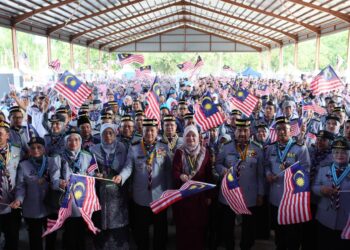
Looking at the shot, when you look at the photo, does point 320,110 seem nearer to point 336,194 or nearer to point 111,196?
point 336,194

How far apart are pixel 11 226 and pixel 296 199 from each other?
332cm

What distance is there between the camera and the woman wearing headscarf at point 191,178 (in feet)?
12.5

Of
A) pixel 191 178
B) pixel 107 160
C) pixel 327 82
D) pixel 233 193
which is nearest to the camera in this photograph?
pixel 233 193

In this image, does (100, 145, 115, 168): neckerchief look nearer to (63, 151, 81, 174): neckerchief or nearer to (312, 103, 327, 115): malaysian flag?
(63, 151, 81, 174): neckerchief

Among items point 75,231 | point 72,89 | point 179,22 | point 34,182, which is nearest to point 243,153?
point 75,231

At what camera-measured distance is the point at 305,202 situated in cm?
337

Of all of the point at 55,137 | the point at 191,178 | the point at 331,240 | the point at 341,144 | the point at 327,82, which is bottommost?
the point at 331,240

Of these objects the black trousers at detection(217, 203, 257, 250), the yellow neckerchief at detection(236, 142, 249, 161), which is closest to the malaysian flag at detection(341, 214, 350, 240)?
the black trousers at detection(217, 203, 257, 250)

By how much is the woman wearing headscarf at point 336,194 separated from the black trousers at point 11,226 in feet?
11.4

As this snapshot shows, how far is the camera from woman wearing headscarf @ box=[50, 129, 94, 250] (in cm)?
374

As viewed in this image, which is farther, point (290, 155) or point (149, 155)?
point (149, 155)

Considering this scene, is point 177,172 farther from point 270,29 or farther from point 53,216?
point 270,29

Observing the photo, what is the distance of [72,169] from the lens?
12.6 feet

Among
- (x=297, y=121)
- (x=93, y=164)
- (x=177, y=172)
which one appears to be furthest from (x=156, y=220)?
(x=297, y=121)
